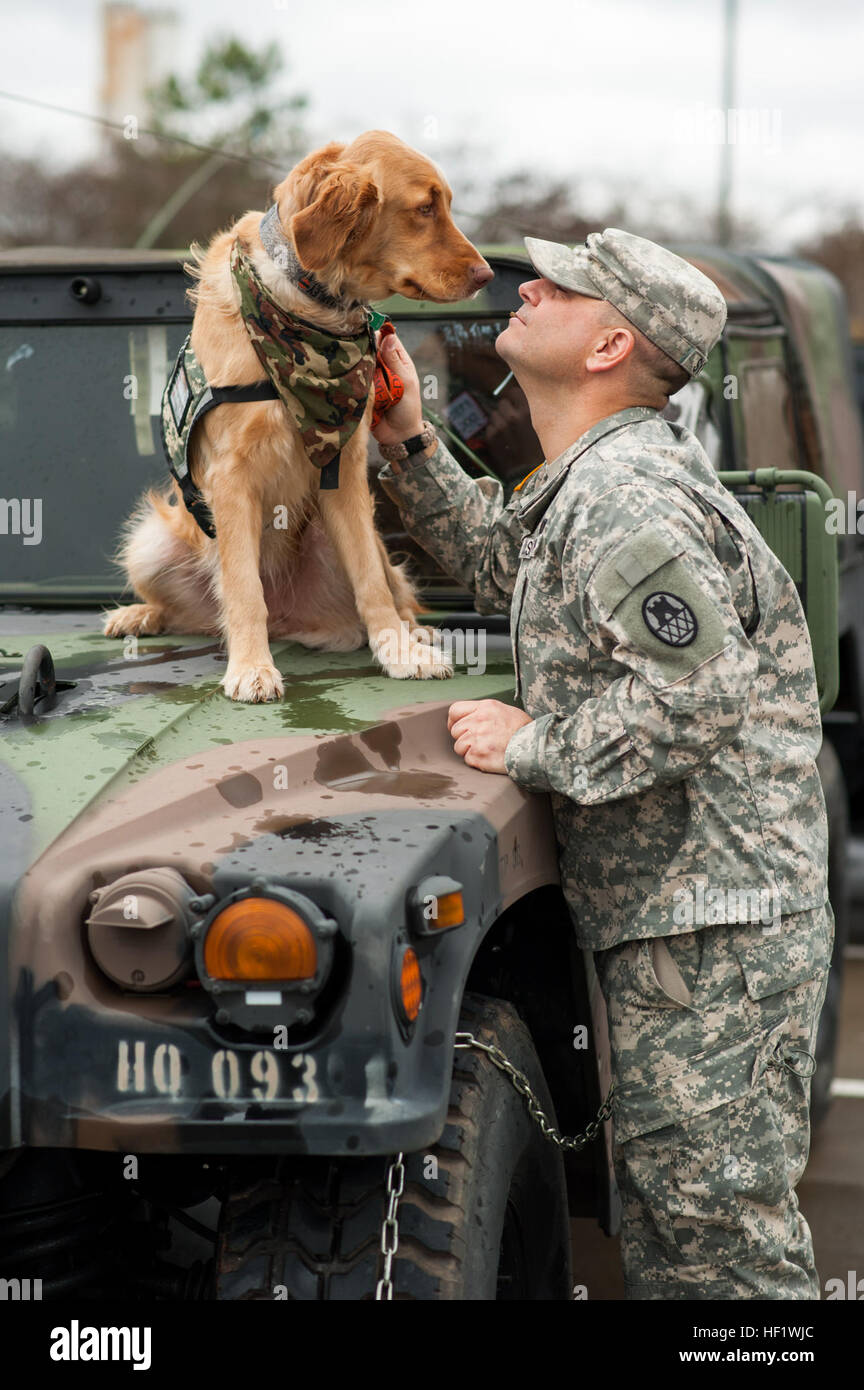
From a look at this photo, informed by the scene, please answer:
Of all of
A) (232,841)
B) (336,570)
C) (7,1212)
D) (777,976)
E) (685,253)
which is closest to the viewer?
(232,841)

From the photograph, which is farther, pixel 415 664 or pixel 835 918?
pixel 835 918

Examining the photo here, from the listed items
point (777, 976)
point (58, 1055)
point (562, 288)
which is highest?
point (562, 288)

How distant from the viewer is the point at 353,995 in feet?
5.86

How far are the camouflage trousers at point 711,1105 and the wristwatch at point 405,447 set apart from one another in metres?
1.19

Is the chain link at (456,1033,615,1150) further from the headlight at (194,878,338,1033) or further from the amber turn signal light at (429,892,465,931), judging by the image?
the headlight at (194,878,338,1033)

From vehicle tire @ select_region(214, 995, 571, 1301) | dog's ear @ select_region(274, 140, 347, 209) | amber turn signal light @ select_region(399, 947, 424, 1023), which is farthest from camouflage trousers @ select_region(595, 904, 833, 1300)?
dog's ear @ select_region(274, 140, 347, 209)

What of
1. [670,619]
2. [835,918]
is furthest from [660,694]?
[835,918]

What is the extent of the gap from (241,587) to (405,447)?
18.5 inches

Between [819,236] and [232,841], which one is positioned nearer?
[232,841]

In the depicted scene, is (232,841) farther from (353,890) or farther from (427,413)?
(427,413)

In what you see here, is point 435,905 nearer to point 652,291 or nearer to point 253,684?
point 253,684

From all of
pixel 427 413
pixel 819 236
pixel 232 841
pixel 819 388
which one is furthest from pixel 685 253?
pixel 819 236

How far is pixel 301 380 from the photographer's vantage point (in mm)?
2900
